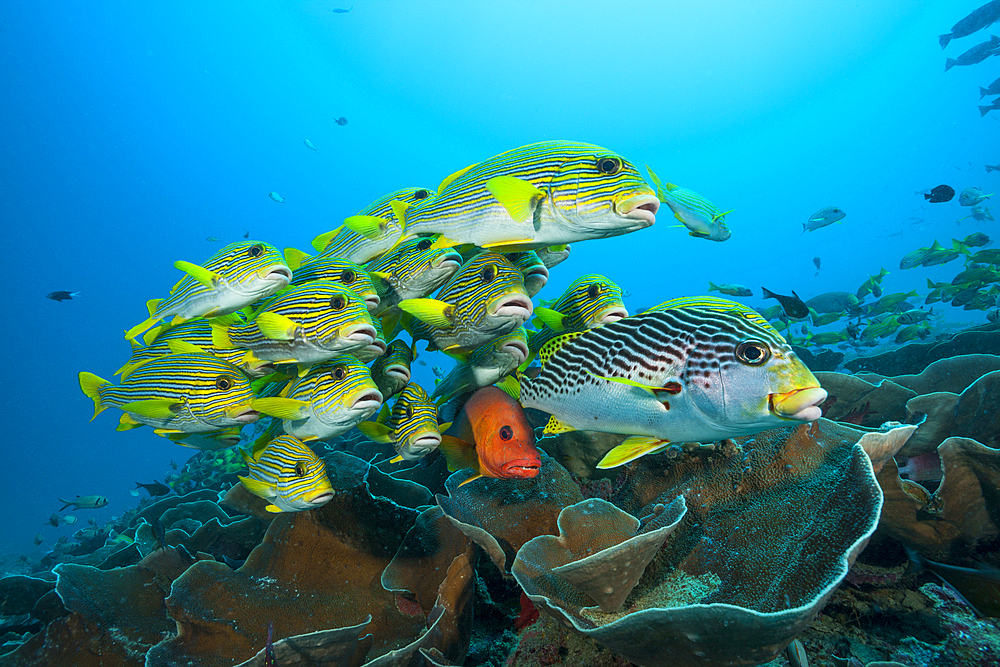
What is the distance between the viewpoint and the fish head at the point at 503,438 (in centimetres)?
206

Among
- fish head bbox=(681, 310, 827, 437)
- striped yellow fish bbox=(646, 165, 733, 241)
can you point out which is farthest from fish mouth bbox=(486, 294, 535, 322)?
striped yellow fish bbox=(646, 165, 733, 241)

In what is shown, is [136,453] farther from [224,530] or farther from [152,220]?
[224,530]

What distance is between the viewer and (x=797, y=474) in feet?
7.01

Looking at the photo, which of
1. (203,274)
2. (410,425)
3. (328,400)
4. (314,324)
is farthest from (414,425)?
(203,274)

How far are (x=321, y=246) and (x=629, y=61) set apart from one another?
6240 inches

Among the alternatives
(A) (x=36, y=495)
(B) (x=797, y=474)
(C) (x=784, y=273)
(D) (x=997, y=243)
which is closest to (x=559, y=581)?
(B) (x=797, y=474)

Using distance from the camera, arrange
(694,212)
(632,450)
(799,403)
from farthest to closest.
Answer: (694,212) → (632,450) → (799,403)

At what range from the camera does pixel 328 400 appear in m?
2.10

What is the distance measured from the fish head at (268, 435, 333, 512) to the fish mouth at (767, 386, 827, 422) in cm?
224

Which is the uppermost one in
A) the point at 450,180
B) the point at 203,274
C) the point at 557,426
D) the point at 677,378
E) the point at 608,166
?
the point at 450,180

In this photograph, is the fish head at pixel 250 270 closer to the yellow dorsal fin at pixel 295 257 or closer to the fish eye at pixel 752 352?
the yellow dorsal fin at pixel 295 257

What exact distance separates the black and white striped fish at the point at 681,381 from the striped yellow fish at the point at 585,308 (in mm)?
579

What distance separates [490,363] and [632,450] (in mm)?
968

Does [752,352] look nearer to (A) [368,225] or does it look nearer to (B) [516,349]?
(B) [516,349]
